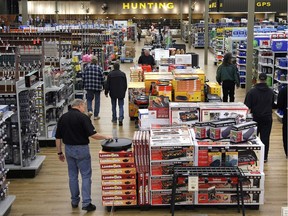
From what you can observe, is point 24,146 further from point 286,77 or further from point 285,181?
point 286,77

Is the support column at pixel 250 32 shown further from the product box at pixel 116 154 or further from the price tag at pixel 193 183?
the price tag at pixel 193 183

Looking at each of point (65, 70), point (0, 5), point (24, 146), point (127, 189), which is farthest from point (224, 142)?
point (0, 5)

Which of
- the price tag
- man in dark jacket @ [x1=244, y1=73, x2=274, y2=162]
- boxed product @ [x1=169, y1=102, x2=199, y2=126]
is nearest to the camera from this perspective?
the price tag

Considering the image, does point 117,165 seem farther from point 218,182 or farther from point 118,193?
point 218,182

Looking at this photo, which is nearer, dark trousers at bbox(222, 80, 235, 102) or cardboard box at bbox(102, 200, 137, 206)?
cardboard box at bbox(102, 200, 137, 206)

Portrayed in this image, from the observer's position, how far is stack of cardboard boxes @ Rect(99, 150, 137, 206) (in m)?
6.36

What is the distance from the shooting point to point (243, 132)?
6242 mm

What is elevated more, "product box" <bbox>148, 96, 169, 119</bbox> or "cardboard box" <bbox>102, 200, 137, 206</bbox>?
"product box" <bbox>148, 96, 169, 119</bbox>

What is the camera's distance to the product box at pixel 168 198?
631cm

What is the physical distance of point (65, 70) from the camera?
461 inches

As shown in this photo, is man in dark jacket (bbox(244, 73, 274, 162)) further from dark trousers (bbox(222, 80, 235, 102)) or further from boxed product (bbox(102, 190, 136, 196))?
dark trousers (bbox(222, 80, 235, 102))

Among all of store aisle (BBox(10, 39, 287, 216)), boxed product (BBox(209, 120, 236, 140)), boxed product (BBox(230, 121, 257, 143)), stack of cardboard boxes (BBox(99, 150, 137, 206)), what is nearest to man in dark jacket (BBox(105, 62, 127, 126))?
store aisle (BBox(10, 39, 287, 216))

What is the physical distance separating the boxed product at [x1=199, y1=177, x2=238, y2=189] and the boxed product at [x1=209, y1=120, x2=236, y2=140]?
1.75 feet

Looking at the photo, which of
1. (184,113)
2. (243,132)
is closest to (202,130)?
(243,132)
